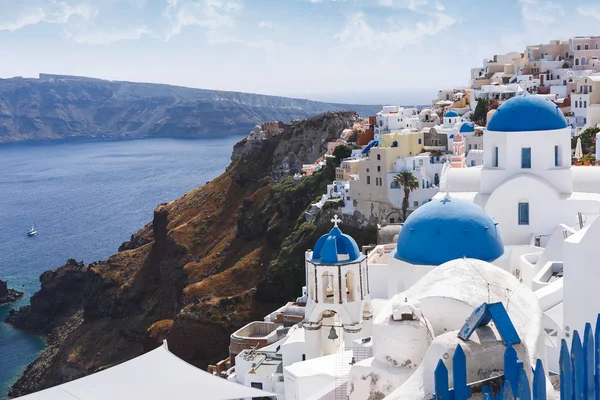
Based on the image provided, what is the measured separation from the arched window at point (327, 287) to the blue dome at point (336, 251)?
1.40 ft

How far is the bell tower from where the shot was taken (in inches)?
813

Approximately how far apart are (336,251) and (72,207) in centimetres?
A: 9434

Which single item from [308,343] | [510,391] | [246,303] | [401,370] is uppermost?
[510,391]

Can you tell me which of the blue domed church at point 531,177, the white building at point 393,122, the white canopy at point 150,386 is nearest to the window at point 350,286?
the blue domed church at point 531,177

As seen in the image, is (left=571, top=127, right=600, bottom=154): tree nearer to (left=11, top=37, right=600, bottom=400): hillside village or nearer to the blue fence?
(left=11, top=37, right=600, bottom=400): hillside village

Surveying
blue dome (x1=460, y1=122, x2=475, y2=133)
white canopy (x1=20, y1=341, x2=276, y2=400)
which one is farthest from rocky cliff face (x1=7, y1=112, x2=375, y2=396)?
white canopy (x1=20, y1=341, x2=276, y2=400)

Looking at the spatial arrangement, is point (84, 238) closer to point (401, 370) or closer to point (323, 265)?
point (323, 265)

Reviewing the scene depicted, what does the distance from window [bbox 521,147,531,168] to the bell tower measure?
635 centimetres

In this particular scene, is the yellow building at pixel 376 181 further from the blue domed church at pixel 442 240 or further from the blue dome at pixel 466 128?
the blue domed church at pixel 442 240

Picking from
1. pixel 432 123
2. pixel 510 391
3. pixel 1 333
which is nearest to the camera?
pixel 510 391

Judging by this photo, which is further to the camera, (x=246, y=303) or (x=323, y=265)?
(x=246, y=303)

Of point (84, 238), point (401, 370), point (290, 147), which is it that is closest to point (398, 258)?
point (401, 370)

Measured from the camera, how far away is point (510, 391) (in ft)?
27.9

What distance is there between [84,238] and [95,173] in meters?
66.0
